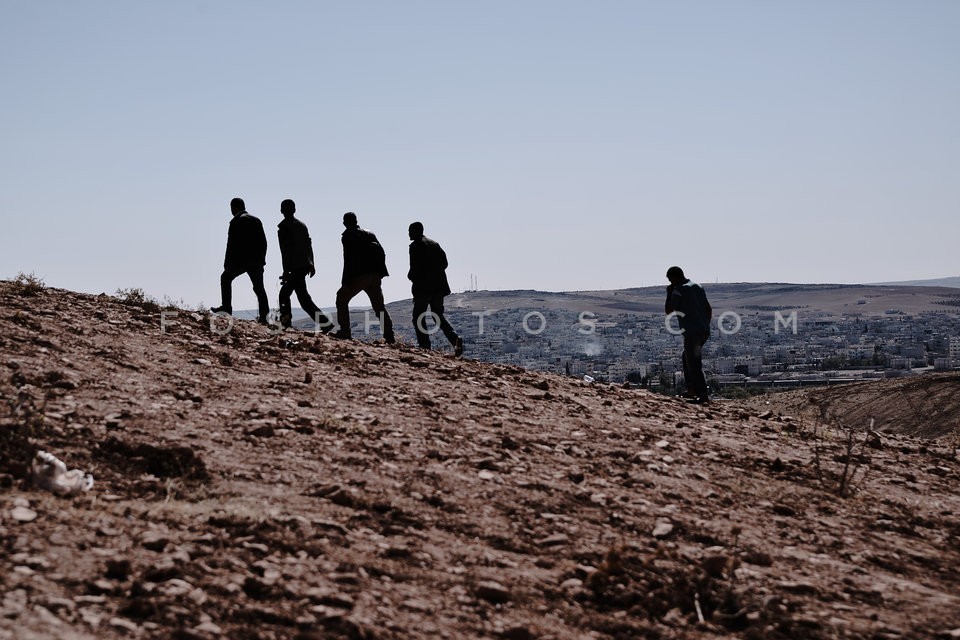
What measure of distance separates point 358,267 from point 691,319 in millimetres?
4249

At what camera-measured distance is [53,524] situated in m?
4.67

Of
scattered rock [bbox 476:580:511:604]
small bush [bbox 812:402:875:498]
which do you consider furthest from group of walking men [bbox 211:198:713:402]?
scattered rock [bbox 476:580:511:604]

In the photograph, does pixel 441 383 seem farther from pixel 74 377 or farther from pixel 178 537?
pixel 178 537

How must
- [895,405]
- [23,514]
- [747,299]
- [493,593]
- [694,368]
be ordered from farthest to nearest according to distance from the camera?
1. [747,299]
2. [895,405]
3. [694,368]
4. [23,514]
5. [493,593]

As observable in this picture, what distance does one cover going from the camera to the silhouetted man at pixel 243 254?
39.9ft

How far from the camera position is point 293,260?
12430 mm

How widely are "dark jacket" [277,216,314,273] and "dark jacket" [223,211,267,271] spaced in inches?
12.9

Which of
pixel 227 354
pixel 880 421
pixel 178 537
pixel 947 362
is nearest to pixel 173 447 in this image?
pixel 178 537

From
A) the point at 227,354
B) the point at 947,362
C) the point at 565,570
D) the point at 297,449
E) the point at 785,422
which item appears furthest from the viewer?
the point at 947,362

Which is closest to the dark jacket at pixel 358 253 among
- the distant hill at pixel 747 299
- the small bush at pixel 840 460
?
the small bush at pixel 840 460

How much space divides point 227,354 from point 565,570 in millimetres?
5227

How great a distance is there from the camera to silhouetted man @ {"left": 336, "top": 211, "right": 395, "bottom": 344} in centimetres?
1223

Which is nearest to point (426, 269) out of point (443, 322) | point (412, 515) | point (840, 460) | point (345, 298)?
point (443, 322)

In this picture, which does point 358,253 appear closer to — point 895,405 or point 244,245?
point 244,245
